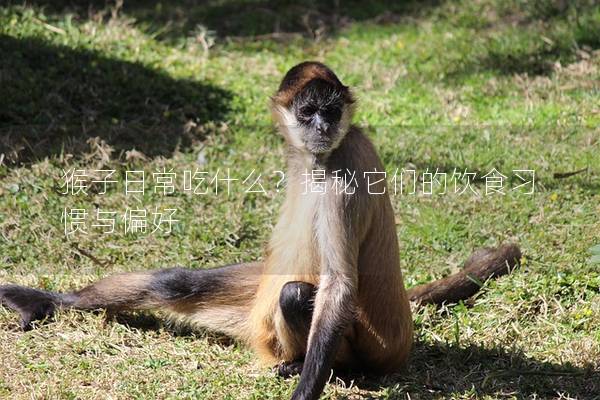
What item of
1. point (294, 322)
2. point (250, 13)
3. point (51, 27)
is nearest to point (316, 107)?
point (294, 322)

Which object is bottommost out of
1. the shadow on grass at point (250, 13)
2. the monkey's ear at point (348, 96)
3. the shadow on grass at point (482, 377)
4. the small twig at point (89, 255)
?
the shadow on grass at point (482, 377)

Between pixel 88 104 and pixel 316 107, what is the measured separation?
3825 millimetres

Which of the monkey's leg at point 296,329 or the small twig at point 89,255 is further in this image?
the small twig at point 89,255

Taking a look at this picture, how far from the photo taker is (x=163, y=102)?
847 cm

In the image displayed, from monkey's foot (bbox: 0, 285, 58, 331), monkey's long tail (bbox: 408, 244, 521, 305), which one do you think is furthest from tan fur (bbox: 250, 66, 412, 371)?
monkey's foot (bbox: 0, 285, 58, 331)

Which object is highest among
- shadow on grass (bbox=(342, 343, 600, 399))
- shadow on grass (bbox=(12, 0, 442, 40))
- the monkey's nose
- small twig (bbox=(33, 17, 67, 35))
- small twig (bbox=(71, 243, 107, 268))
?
shadow on grass (bbox=(12, 0, 442, 40))

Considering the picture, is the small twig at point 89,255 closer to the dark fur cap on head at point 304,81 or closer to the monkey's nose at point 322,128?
the dark fur cap on head at point 304,81

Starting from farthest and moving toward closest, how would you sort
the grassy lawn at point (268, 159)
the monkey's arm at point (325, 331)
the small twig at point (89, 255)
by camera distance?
the small twig at point (89, 255) < the grassy lawn at point (268, 159) < the monkey's arm at point (325, 331)

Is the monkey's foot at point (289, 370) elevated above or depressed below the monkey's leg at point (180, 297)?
below

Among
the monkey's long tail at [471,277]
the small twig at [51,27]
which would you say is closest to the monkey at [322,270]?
the monkey's long tail at [471,277]

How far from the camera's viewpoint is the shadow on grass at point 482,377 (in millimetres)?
4992

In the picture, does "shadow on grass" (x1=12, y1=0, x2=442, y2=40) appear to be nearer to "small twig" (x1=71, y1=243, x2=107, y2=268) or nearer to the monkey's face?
"small twig" (x1=71, y1=243, x2=107, y2=268)

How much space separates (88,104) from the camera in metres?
8.34

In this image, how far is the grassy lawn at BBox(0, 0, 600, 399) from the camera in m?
5.27
